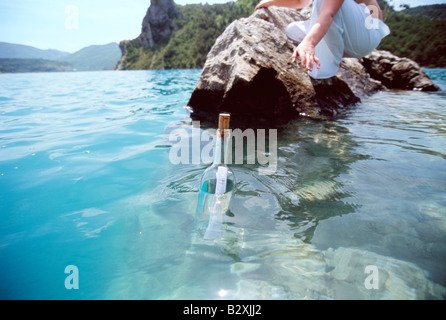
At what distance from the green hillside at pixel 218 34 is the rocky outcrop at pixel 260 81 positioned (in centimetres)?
6108

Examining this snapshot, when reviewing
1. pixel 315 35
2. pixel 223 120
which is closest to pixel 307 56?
pixel 315 35

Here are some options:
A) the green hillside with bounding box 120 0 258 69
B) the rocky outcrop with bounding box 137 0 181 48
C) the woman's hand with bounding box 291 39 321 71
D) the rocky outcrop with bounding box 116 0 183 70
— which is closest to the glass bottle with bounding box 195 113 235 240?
the woman's hand with bounding box 291 39 321 71

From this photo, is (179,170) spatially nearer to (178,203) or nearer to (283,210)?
(178,203)

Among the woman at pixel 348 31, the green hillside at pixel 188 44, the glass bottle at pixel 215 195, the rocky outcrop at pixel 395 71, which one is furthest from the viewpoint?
the green hillside at pixel 188 44

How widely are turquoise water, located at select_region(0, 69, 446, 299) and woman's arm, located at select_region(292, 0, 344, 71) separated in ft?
3.86

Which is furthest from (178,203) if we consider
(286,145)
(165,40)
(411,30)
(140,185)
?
(165,40)

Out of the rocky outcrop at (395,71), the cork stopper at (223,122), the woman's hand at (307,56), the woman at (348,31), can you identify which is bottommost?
the cork stopper at (223,122)

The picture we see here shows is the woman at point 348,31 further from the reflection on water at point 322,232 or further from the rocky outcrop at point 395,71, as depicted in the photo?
the rocky outcrop at point 395,71

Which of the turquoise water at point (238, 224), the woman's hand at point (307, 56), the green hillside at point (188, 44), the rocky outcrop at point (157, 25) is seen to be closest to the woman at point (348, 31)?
the woman's hand at point (307, 56)

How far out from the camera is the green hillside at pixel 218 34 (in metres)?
48.3

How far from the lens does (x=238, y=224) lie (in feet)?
5.24

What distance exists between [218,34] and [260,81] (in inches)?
4009
